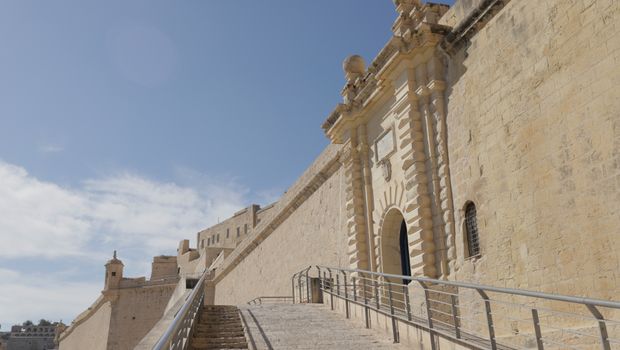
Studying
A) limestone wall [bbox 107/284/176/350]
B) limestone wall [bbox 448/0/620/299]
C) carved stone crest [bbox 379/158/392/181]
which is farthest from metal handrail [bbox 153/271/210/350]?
limestone wall [bbox 107/284/176/350]

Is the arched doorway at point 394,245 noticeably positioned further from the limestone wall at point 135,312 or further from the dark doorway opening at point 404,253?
the limestone wall at point 135,312

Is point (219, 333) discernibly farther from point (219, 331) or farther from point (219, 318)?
point (219, 318)

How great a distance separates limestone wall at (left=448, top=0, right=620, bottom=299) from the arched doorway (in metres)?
2.75

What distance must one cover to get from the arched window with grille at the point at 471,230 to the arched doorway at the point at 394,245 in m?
2.76

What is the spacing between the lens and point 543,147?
8.06m

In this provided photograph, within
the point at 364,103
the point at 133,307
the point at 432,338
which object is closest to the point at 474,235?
the point at 432,338

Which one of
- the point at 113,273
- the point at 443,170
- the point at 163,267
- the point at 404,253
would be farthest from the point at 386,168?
the point at 163,267

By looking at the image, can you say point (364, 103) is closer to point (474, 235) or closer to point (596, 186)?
point (474, 235)

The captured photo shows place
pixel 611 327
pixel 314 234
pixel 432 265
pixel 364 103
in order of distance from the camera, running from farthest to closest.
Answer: pixel 314 234, pixel 364 103, pixel 432 265, pixel 611 327

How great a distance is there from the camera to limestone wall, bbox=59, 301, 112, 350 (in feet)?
131

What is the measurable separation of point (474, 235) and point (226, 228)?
173ft

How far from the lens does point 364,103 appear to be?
1356 centimetres

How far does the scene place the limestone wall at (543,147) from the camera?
7.03 meters

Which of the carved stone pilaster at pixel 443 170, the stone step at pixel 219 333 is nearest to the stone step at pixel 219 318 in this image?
the stone step at pixel 219 333
